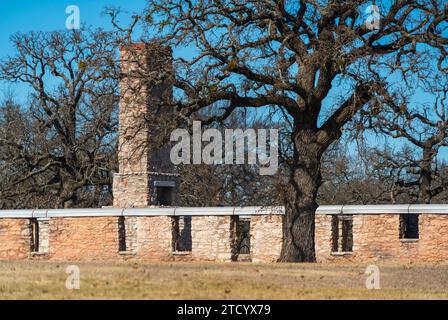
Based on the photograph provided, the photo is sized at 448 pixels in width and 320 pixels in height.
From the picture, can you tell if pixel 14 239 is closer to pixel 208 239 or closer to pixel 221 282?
pixel 208 239

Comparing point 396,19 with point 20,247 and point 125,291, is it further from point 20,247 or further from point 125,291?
point 20,247

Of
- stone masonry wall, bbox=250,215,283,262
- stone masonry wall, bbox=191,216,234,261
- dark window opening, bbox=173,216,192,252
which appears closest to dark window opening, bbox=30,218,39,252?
dark window opening, bbox=173,216,192,252

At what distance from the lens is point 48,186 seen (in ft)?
161

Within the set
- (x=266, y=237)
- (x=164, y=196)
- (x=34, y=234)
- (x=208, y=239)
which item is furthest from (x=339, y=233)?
(x=34, y=234)

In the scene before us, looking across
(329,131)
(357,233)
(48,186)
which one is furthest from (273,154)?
(48,186)

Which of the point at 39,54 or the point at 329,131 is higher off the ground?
the point at 39,54

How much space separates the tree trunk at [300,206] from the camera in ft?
98.0

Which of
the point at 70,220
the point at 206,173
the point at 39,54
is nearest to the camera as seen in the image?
the point at 70,220

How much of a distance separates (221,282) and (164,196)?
2060 centimetres

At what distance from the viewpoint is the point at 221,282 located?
72.6 ft

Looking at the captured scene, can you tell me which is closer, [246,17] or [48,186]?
[246,17]

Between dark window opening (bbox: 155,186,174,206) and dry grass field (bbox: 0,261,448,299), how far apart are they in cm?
1460

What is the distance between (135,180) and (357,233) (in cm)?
1060

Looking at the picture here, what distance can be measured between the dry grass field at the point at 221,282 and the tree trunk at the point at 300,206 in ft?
8.95
